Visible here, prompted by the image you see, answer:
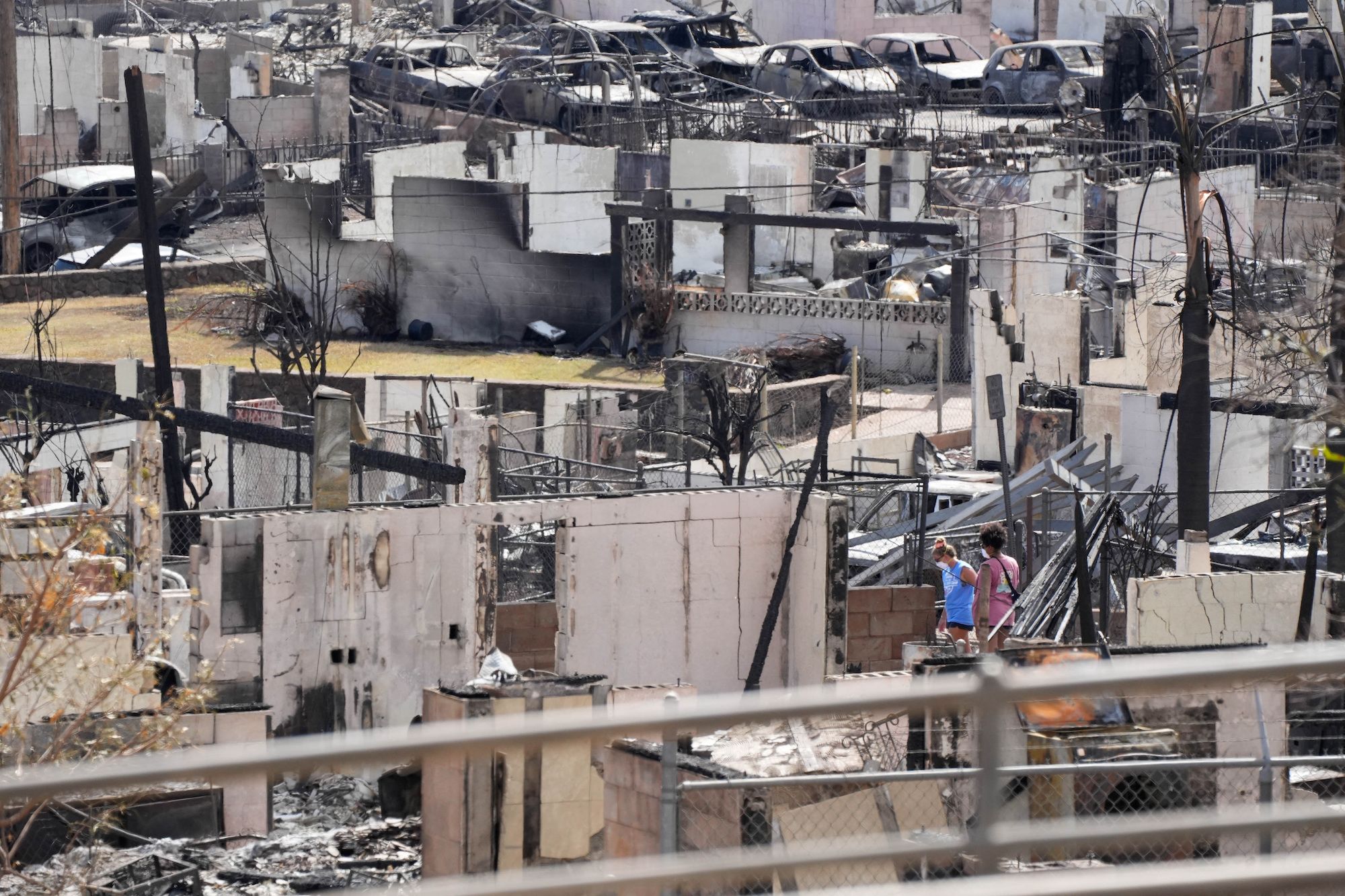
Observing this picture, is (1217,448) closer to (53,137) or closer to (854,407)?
(854,407)

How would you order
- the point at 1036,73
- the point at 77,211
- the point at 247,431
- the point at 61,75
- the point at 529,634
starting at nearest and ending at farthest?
the point at 529,634
the point at 247,431
the point at 77,211
the point at 61,75
the point at 1036,73

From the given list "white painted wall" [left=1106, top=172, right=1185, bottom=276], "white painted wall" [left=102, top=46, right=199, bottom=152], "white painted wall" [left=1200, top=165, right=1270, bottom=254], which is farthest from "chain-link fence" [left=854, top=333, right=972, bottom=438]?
"white painted wall" [left=102, top=46, right=199, bottom=152]

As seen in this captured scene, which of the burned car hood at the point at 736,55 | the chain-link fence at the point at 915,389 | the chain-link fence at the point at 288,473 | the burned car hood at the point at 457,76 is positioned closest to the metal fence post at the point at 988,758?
the chain-link fence at the point at 288,473

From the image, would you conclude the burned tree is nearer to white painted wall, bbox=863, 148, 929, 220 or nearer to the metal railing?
white painted wall, bbox=863, 148, 929, 220

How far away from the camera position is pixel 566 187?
3098 cm

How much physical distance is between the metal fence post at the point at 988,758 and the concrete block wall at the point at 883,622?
33.0 feet

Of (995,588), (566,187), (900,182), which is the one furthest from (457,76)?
(995,588)

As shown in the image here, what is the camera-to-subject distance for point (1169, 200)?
2753 cm

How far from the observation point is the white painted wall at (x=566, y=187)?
99.5ft

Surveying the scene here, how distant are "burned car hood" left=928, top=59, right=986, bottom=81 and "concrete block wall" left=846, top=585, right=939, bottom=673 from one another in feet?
86.0

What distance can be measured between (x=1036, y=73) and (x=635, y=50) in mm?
8526

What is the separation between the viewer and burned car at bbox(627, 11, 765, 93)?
40.5 meters

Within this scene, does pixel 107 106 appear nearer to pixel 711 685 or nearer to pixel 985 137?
pixel 985 137

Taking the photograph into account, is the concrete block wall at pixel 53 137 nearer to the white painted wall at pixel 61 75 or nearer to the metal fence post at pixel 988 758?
the white painted wall at pixel 61 75
